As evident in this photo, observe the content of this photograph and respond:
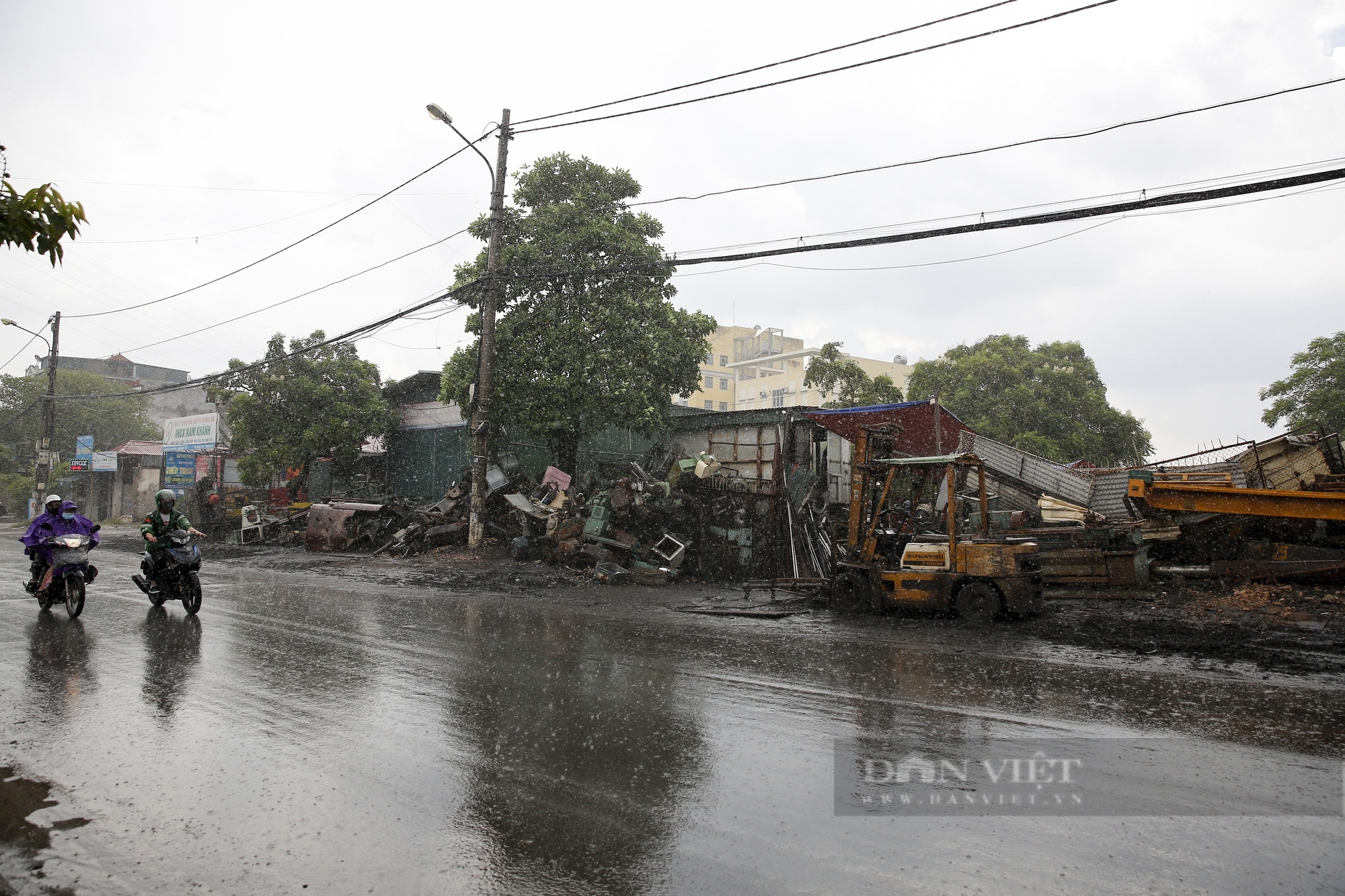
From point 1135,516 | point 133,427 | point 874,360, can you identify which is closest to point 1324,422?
point 1135,516

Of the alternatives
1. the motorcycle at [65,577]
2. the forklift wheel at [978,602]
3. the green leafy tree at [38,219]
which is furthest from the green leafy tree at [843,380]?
the green leafy tree at [38,219]

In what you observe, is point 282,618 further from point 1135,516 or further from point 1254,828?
point 1135,516

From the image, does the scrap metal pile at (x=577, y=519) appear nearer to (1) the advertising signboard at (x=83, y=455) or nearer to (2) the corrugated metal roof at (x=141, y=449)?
(2) the corrugated metal roof at (x=141, y=449)

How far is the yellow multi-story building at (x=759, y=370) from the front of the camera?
7888 cm

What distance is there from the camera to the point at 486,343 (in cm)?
1812

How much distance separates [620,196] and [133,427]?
5244 centimetres

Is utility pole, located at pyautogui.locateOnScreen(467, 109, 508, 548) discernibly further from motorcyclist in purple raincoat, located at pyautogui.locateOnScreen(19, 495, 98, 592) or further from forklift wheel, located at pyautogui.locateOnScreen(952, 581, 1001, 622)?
forklift wheel, located at pyautogui.locateOnScreen(952, 581, 1001, 622)

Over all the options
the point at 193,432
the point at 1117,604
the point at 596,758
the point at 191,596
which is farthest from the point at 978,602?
the point at 193,432

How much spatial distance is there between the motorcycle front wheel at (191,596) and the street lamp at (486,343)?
8334 mm

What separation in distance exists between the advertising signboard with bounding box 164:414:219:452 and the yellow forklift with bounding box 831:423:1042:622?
33138 millimetres

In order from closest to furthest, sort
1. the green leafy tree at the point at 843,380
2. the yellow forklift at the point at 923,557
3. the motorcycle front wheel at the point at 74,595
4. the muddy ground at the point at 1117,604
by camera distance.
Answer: the muddy ground at the point at 1117,604, the motorcycle front wheel at the point at 74,595, the yellow forklift at the point at 923,557, the green leafy tree at the point at 843,380

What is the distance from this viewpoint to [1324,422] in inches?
1203

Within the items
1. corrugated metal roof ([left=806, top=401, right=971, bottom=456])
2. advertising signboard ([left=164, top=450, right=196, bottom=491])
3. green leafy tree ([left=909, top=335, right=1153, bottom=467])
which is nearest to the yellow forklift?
corrugated metal roof ([left=806, top=401, right=971, bottom=456])

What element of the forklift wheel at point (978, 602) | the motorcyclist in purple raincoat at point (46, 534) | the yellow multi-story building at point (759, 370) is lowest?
the forklift wheel at point (978, 602)
